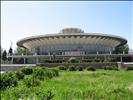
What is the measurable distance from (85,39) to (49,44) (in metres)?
8.00

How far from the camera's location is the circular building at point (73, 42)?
52688 millimetres

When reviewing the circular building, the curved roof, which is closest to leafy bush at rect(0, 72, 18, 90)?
the circular building

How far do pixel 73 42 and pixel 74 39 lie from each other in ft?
4.33

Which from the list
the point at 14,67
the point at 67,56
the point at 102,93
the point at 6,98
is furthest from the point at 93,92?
the point at 67,56

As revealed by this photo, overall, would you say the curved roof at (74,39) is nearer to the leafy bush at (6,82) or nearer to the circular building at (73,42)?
the circular building at (73,42)

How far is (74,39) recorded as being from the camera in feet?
177

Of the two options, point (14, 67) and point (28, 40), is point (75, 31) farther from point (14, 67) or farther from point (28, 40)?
point (14, 67)

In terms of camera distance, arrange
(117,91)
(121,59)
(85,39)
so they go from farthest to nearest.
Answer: (85,39) < (121,59) < (117,91)

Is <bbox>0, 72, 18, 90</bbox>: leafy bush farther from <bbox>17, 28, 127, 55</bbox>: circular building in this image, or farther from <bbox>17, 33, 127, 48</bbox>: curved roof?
<bbox>17, 33, 127, 48</bbox>: curved roof

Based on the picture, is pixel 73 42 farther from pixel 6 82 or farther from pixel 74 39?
pixel 6 82

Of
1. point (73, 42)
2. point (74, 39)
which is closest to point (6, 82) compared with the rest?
point (74, 39)

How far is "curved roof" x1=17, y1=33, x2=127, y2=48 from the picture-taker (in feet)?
172

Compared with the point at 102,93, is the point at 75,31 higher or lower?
higher

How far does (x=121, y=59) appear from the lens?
4975 centimetres
